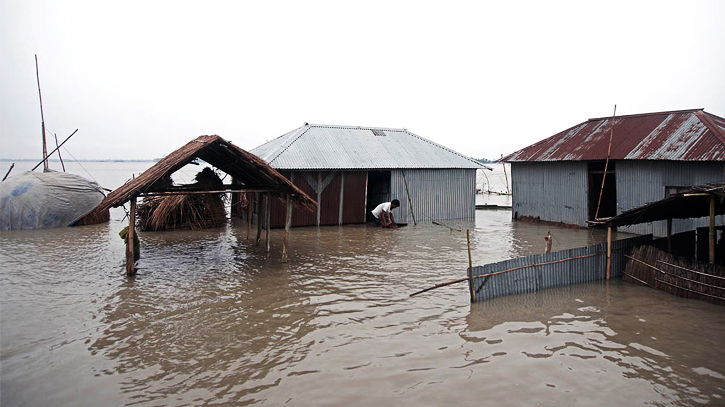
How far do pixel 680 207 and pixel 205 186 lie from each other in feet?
37.9

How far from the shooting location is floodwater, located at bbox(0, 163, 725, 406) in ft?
19.3

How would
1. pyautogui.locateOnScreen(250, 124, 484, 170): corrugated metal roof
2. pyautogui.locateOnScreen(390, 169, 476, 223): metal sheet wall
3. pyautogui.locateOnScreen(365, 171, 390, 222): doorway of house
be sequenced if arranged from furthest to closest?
1. pyautogui.locateOnScreen(365, 171, 390, 222): doorway of house
2. pyautogui.locateOnScreen(390, 169, 476, 223): metal sheet wall
3. pyautogui.locateOnScreen(250, 124, 484, 170): corrugated metal roof

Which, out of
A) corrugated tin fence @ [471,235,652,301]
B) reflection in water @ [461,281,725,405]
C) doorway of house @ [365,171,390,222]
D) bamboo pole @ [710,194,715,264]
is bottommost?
reflection in water @ [461,281,725,405]

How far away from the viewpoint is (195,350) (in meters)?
7.02

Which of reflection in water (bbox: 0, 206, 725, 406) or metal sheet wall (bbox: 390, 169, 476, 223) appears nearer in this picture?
reflection in water (bbox: 0, 206, 725, 406)

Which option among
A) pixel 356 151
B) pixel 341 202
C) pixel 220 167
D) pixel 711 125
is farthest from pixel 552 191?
pixel 220 167

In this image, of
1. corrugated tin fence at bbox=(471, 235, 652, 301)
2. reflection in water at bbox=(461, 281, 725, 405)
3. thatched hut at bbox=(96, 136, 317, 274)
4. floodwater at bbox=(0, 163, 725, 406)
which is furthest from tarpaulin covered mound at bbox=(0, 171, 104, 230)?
Answer: reflection in water at bbox=(461, 281, 725, 405)

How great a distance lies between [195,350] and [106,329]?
74.0 inches

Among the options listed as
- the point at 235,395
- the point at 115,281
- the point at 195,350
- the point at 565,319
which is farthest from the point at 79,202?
the point at 565,319

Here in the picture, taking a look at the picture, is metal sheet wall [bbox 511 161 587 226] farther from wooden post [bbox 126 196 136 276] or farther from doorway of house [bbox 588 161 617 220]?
wooden post [bbox 126 196 136 276]

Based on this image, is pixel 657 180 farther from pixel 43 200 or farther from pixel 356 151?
pixel 43 200

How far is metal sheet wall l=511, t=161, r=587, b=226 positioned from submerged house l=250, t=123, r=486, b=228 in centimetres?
215

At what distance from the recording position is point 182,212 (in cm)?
1889

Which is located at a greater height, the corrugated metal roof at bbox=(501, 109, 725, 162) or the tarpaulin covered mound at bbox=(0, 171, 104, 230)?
the corrugated metal roof at bbox=(501, 109, 725, 162)
